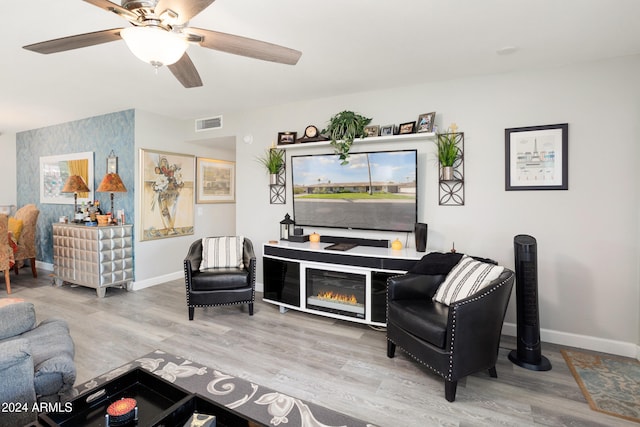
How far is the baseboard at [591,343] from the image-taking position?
268 centimetres

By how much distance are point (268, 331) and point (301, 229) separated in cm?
129

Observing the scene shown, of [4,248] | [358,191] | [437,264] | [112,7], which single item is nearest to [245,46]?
[112,7]

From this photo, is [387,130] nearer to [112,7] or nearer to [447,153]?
[447,153]

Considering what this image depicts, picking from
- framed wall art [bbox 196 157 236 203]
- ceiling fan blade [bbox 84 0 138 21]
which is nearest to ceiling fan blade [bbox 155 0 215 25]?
ceiling fan blade [bbox 84 0 138 21]

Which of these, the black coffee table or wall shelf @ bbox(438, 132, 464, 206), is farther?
wall shelf @ bbox(438, 132, 464, 206)

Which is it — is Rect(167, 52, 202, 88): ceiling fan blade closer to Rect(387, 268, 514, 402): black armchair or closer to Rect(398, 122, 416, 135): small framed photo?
Rect(398, 122, 416, 135): small framed photo

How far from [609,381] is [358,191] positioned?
2.57 metres

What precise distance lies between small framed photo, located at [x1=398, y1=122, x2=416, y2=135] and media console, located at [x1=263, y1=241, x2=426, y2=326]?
124 centimetres

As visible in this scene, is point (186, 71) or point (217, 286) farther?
point (217, 286)

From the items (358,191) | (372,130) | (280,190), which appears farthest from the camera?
(280,190)

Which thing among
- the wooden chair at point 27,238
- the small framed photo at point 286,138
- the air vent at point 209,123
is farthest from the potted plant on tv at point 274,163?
the wooden chair at point 27,238

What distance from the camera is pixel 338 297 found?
133 inches

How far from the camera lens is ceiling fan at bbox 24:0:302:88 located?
152 cm

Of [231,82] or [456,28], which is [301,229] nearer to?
[231,82]
